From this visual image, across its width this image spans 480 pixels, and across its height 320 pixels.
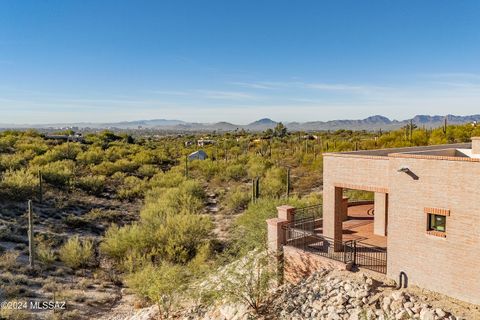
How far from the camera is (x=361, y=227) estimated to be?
17.2 m

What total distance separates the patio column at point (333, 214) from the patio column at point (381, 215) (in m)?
2.70

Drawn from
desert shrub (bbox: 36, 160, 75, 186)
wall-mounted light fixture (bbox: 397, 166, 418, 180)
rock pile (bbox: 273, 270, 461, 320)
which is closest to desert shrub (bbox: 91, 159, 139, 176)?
desert shrub (bbox: 36, 160, 75, 186)

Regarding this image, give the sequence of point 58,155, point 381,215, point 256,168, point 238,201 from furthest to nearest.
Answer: point 58,155
point 256,168
point 238,201
point 381,215

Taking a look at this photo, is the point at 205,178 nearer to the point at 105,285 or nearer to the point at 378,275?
the point at 105,285

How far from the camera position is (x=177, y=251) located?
757 inches

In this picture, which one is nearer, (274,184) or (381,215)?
(381,215)

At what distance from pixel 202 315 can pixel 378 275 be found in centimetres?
598

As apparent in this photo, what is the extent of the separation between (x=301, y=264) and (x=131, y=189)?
24591 mm

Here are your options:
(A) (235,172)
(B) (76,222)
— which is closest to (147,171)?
(A) (235,172)

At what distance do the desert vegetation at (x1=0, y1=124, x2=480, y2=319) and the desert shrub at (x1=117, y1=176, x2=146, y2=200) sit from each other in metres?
0.09

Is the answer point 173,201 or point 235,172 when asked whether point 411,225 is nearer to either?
point 173,201

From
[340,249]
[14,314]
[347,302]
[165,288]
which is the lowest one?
[14,314]

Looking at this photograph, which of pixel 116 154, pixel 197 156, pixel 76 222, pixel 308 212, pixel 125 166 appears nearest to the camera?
pixel 308 212

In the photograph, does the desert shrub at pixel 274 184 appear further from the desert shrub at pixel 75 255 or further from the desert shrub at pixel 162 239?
the desert shrub at pixel 75 255
